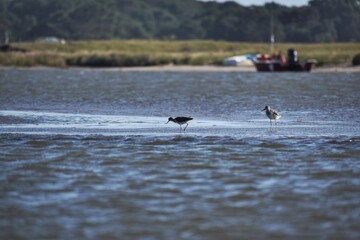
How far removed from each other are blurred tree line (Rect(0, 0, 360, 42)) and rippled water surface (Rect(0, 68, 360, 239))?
300 ft

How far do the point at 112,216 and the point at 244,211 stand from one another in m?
1.44

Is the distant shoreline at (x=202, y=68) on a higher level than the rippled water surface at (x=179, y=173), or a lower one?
higher

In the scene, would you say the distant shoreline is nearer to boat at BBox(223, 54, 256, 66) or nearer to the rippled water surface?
boat at BBox(223, 54, 256, 66)

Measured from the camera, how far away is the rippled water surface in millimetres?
10344

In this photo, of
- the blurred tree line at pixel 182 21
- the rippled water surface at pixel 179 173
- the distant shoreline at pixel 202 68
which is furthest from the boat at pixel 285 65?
the blurred tree line at pixel 182 21

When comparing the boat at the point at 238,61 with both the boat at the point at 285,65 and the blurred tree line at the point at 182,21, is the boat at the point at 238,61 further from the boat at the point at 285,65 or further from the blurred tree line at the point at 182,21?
the blurred tree line at the point at 182,21

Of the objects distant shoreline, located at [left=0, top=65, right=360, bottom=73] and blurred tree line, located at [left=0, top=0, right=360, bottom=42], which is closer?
distant shoreline, located at [left=0, top=65, right=360, bottom=73]

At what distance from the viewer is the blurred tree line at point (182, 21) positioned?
11900cm

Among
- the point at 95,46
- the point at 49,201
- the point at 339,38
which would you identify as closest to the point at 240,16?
the point at 339,38

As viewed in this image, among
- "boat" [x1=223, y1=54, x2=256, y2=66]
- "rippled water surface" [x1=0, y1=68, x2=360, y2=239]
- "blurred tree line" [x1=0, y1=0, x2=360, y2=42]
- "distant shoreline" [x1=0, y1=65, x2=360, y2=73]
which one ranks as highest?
"blurred tree line" [x1=0, y1=0, x2=360, y2=42]

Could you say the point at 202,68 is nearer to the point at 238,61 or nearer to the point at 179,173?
the point at 238,61

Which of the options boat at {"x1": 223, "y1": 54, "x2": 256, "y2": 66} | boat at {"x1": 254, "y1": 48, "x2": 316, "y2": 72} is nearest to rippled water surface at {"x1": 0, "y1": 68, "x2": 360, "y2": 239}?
boat at {"x1": 254, "y1": 48, "x2": 316, "y2": 72}

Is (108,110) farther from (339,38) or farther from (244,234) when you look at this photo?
(339,38)

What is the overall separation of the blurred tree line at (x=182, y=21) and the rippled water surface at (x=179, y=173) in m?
91.3
